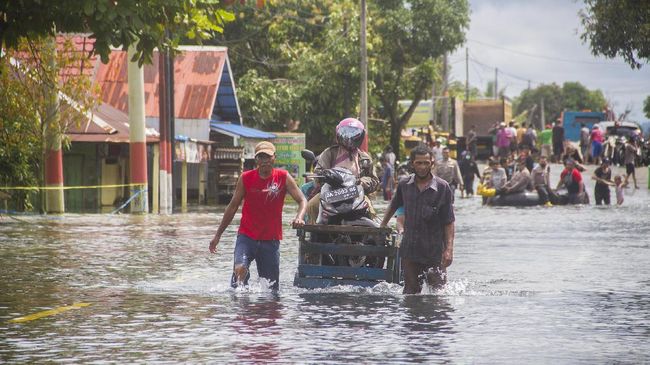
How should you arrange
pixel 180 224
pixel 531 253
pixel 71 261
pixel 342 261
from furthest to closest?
pixel 180 224 < pixel 531 253 < pixel 71 261 < pixel 342 261

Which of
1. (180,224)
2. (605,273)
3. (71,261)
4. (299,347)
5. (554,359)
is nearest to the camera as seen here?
(554,359)

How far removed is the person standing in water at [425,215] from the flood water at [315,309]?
1.54 feet

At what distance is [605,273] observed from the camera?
18.1m

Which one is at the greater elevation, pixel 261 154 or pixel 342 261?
pixel 261 154

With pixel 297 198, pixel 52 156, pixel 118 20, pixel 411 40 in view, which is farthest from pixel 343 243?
pixel 411 40

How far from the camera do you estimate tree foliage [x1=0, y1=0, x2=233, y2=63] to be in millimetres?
16766

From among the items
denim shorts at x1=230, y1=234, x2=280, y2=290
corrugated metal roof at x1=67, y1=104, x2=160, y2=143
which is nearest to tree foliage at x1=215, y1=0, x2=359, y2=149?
corrugated metal roof at x1=67, y1=104, x2=160, y2=143

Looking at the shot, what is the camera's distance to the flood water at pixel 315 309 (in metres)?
10.5

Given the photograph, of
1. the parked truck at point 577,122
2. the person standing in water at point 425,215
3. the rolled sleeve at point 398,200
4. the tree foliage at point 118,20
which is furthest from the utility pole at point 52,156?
the parked truck at point 577,122

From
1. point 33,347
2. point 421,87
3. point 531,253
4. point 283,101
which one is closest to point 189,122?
point 283,101

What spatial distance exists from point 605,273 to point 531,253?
12.0 feet

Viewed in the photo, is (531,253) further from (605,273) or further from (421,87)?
(421,87)

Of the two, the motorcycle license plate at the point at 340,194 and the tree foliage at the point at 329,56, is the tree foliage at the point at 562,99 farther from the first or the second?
the motorcycle license plate at the point at 340,194

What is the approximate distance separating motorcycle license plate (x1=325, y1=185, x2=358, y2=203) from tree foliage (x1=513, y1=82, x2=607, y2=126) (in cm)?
15935
